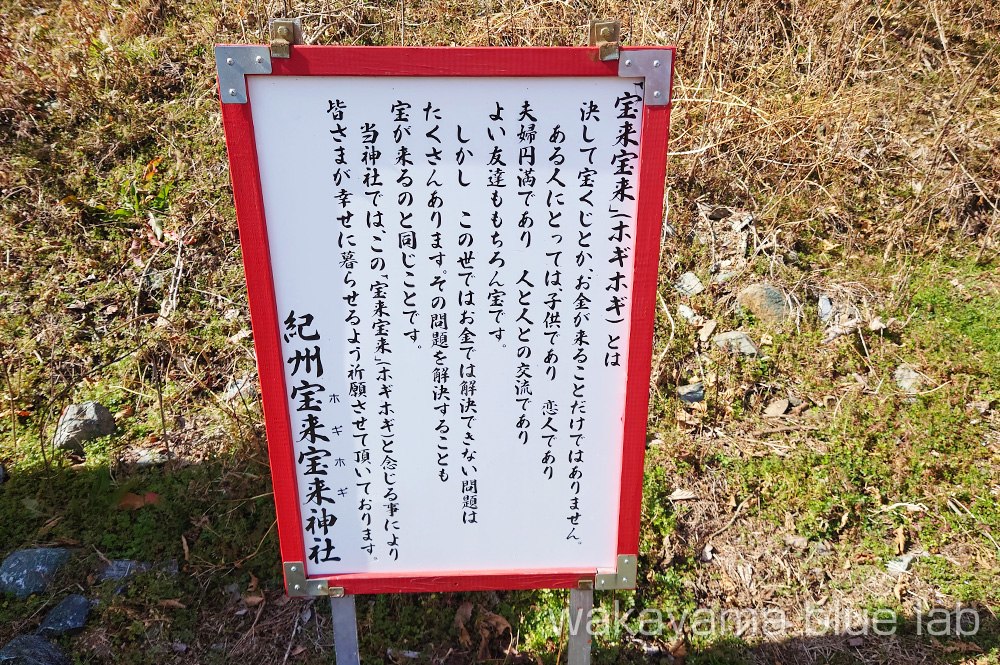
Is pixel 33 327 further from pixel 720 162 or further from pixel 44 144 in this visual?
pixel 720 162

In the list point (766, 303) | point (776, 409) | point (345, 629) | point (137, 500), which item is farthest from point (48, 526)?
point (766, 303)

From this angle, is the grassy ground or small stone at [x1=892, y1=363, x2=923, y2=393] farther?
small stone at [x1=892, y1=363, x2=923, y2=393]

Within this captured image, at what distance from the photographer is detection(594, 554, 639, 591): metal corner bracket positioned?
7.47ft

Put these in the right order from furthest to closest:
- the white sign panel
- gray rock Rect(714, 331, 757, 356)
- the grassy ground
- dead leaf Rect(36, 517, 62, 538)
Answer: gray rock Rect(714, 331, 757, 356) < dead leaf Rect(36, 517, 62, 538) < the grassy ground < the white sign panel

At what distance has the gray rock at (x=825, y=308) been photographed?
13.5ft

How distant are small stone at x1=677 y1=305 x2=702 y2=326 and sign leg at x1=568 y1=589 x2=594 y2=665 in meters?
2.29

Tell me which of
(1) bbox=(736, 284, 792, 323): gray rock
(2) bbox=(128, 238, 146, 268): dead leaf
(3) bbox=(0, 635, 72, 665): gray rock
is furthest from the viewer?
(2) bbox=(128, 238, 146, 268): dead leaf

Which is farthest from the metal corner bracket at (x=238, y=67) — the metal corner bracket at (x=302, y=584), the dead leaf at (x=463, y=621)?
the dead leaf at (x=463, y=621)

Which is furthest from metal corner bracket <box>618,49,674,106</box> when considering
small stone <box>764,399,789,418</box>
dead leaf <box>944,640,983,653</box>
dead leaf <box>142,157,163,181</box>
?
dead leaf <box>142,157,163,181</box>

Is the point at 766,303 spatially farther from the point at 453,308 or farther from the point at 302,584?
the point at 302,584

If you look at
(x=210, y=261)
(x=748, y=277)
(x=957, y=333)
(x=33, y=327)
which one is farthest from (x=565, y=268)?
(x=33, y=327)

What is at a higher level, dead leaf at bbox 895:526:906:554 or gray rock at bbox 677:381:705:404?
gray rock at bbox 677:381:705:404

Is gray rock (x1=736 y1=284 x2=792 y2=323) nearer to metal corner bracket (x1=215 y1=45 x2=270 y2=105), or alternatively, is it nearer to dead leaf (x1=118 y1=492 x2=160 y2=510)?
metal corner bracket (x1=215 y1=45 x2=270 y2=105)

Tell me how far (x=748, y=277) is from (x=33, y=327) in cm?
493
